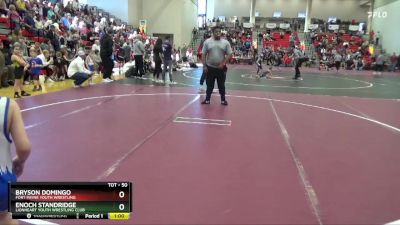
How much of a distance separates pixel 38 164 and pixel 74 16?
63.0 ft

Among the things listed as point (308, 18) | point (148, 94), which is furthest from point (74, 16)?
point (308, 18)

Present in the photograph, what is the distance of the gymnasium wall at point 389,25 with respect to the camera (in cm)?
3238

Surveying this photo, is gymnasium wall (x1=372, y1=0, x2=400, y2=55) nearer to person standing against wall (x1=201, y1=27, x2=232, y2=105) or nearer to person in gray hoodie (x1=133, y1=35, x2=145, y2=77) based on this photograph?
person in gray hoodie (x1=133, y1=35, x2=145, y2=77)

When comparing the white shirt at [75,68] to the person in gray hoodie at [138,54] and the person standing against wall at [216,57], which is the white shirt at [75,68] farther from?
the person standing against wall at [216,57]

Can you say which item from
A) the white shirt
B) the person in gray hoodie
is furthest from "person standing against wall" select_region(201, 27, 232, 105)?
the person in gray hoodie

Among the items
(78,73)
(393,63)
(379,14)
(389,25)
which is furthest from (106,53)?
(379,14)

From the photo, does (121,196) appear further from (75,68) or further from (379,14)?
(379,14)

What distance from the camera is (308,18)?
4719 centimetres

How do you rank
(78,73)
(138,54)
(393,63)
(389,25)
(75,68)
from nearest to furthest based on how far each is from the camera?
(78,73), (75,68), (138,54), (393,63), (389,25)
